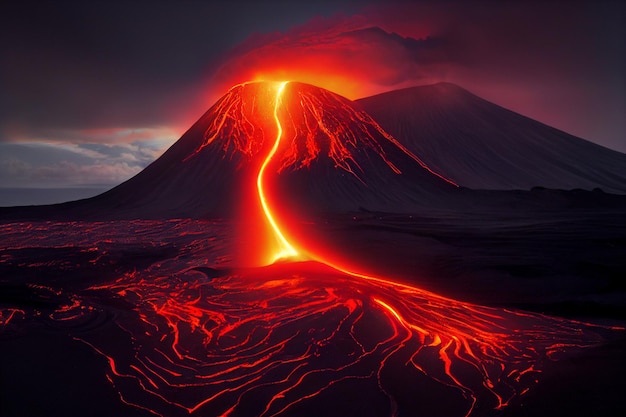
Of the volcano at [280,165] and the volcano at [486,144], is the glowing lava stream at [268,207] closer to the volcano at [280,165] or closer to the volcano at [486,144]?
the volcano at [280,165]

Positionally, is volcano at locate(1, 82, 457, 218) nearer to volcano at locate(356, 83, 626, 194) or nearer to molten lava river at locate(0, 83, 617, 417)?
molten lava river at locate(0, 83, 617, 417)

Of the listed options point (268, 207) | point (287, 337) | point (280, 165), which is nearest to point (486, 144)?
point (280, 165)

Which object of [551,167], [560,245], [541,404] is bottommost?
[541,404]

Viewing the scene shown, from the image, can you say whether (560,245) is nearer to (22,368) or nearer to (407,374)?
(407,374)

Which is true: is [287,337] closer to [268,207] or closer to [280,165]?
[268,207]

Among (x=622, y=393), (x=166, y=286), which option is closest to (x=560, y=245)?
(x=622, y=393)

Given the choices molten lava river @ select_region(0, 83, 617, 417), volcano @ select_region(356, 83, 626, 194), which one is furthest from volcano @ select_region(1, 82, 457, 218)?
volcano @ select_region(356, 83, 626, 194)

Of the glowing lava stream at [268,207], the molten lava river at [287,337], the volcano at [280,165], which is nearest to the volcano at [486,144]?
the volcano at [280,165]
